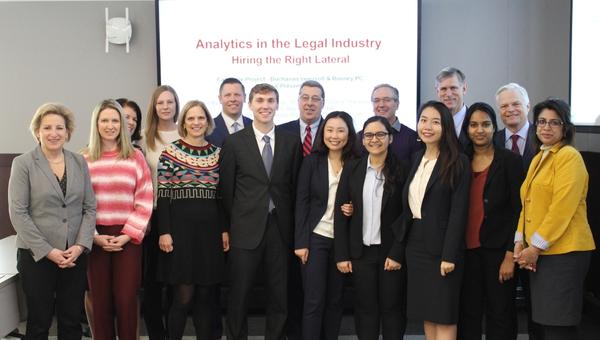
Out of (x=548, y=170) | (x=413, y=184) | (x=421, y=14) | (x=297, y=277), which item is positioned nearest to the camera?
(x=548, y=170)

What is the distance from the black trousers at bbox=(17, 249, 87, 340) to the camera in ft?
9.11

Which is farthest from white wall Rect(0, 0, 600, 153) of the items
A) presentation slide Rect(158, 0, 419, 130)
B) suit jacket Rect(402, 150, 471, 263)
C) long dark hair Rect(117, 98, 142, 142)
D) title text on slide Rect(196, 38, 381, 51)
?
suit jacket Rect(402, 150, 471, 263)

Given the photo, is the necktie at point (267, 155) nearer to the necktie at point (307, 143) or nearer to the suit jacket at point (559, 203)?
the necktie at point (307, 143)

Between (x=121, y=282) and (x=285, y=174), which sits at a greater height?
(x=285, y=174)

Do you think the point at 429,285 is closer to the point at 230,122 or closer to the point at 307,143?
the point at 307,143

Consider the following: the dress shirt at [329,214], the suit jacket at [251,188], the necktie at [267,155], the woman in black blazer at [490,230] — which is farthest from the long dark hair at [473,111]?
the necktie at [267,155]

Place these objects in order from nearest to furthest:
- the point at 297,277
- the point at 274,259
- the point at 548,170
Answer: the point at 548,170 < the point at 274,259 < the point at 297,277

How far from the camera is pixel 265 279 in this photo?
3205 mm

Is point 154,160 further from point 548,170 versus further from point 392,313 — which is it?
point 548,170

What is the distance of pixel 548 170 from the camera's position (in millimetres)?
2703

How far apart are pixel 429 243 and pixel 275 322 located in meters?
1.00

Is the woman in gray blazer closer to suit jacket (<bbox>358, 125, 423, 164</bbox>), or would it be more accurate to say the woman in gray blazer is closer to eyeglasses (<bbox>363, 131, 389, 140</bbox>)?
eyeglasses (<bbox>363, 131, 389, 140</bbox>)

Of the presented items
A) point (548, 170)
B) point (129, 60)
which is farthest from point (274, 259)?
point (129, 60)

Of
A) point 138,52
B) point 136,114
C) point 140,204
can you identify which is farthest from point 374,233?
point 138,52
